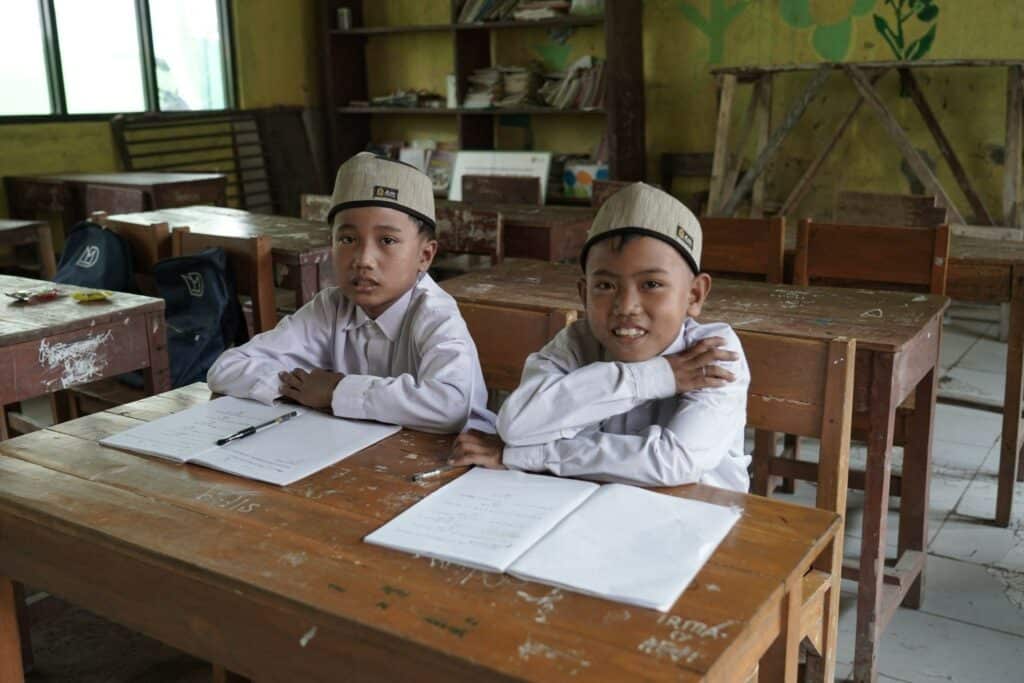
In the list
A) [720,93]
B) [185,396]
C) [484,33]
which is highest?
[484,33]

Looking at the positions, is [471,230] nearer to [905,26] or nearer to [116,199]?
[116,199]

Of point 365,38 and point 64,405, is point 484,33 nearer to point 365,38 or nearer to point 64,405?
point 365,38

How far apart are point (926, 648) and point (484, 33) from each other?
5.34 m

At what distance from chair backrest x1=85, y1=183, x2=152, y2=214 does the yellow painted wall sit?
32.2 inches

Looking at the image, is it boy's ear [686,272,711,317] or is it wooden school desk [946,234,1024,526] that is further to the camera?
wooden school desk [946,234,1024,526]

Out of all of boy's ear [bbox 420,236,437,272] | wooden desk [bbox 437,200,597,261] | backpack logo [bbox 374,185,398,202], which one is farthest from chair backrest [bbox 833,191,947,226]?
backpack logo [bbox 374,185,398,202]

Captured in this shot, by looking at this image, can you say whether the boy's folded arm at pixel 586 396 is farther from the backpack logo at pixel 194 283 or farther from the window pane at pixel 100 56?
the window pane at pixel 100 56

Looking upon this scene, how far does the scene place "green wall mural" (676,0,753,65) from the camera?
573 cm

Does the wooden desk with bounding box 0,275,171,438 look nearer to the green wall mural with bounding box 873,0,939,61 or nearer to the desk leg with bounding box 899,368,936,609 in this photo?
the desk leg with bounding box 899,368,936,609

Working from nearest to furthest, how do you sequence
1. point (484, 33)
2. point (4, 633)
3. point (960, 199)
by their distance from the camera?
point (4, 633), point (960, 199), point (484, 33)

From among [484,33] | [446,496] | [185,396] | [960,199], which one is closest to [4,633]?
[185,396]

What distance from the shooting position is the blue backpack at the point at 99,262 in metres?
2.96

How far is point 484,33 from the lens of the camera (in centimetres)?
656

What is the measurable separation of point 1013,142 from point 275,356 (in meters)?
4.26
